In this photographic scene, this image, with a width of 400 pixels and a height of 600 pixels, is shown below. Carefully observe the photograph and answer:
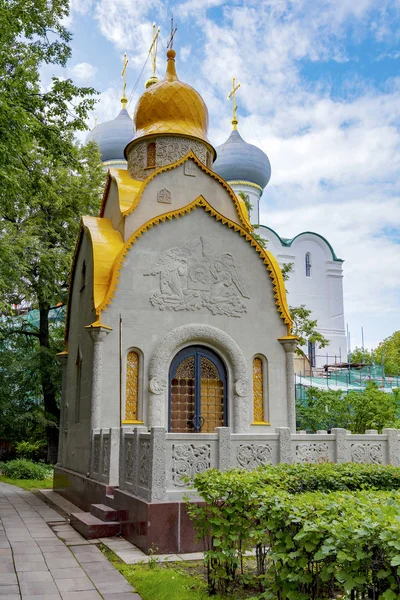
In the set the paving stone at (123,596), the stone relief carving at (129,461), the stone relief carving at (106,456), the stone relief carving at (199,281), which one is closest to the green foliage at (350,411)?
the stone relief carving at (199,281)

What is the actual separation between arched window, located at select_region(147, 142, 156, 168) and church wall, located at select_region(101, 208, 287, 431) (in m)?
2.84

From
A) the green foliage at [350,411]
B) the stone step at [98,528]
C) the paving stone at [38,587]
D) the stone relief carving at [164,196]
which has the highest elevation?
the stone relief carving at [164,196]

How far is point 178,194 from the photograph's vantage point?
13797mm

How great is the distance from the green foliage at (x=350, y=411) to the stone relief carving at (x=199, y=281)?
822cm

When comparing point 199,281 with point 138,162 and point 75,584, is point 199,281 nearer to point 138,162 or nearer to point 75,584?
point 138,162

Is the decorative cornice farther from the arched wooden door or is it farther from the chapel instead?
the arched wooden door

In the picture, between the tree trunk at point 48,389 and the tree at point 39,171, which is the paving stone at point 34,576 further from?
the tree trunk at point 48,389

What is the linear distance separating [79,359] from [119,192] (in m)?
4.03

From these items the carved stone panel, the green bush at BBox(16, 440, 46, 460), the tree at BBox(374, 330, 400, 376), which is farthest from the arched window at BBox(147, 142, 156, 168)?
the tree at BBox(374, 330, 400, 376)

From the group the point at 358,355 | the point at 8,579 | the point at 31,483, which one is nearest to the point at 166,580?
the point at 8,579

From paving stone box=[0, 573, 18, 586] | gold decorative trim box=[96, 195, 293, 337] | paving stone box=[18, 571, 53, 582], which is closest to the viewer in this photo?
paving stone box=[0, 573, 18, 586]

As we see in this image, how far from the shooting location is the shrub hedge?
3.42 m

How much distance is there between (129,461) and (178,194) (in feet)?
23.3

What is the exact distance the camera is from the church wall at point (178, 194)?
1330 cm
